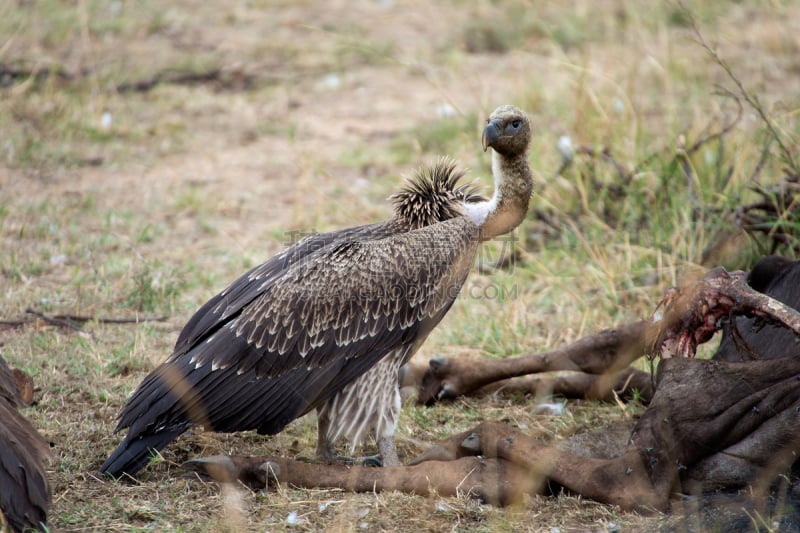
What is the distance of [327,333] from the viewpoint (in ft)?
13.7

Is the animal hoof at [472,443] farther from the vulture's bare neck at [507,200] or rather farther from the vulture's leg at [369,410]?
the vulture's bare neck at [507,200]

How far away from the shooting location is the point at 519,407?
4855mm

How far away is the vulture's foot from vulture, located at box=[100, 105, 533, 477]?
148mm

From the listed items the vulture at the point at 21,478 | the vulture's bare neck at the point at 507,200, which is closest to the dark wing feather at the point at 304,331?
the vulture's bare neck at the point at 507,200

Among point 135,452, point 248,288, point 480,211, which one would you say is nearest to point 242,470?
point 135,452

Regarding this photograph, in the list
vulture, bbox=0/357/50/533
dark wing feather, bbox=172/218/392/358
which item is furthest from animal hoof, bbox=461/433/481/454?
vulture, bbox=0/357/50/533

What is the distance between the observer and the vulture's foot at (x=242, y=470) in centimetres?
390

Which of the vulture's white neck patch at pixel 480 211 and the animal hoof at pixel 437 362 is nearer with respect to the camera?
the vulture's white neck patch at pixel 480 211

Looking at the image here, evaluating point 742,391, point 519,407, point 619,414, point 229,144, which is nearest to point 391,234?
point 519,407

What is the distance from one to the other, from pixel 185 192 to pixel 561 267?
10.0 feet

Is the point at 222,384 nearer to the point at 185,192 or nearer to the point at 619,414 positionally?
the point at 619,414

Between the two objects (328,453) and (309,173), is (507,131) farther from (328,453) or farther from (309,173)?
(309,173)

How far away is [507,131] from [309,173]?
10.4 ft

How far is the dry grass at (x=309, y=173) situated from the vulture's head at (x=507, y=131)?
1.33 metres
